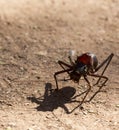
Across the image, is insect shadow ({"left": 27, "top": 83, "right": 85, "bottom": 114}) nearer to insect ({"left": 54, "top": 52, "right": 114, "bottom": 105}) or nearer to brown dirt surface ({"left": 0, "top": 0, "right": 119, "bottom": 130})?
brown dirt surface ({"left": 0, "top": 0, "right": 119, "bottom": 130})

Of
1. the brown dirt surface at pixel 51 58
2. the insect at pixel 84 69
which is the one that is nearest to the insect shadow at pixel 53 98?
the brown dirt surface at pixel 51 58

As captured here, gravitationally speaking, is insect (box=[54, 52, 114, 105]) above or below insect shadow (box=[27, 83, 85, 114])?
above

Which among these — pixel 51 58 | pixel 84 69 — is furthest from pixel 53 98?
pixel 51 58

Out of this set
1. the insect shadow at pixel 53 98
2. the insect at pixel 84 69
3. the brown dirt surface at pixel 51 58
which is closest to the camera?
the brown dirt surface at pixel 51 58

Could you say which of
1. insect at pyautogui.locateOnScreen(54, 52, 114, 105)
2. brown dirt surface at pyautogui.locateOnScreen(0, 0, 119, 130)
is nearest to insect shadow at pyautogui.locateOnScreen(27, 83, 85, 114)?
brown dirt surface at pyautogui.locateOnScreen(0, 0, 119, 130)

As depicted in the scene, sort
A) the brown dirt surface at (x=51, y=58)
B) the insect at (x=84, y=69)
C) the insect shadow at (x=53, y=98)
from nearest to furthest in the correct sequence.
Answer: the brown dirt surface at (x=51, y=58) < the insect shadow at (x=53, y=98) < the insect at (x=84, y=69)

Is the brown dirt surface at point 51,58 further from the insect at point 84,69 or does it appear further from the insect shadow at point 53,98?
the insect at point 84,69

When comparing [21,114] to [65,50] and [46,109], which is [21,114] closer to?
[46,109]

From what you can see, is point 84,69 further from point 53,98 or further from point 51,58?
point 51,58
